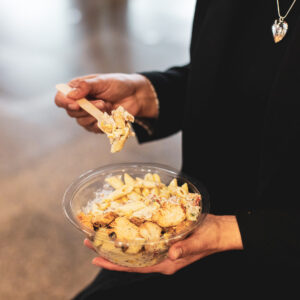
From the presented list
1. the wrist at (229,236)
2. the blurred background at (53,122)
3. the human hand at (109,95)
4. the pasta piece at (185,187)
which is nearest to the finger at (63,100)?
the human hand at (109,95)

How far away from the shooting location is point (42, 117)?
96.7 inches

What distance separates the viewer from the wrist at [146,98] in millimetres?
1055

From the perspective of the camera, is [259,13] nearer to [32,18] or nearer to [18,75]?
[18,75]

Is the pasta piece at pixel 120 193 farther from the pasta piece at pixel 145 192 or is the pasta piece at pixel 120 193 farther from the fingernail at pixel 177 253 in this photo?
the fingernail at pixel 177 253

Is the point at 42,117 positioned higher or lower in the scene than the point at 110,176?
lower

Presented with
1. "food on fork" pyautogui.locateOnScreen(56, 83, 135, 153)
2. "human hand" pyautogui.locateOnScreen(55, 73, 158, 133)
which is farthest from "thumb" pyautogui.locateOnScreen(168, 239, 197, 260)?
"human hand" pyautogui.locateOnScreen(55, 73, 158, 133)

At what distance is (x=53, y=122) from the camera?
241cm

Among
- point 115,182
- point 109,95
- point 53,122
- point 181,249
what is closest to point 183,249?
point 181,249

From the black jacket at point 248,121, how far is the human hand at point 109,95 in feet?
0.14

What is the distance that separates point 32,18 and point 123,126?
12.9ft

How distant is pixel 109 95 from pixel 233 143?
352 millimetres

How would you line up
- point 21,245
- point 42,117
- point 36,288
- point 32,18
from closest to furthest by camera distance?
point 36,288 → point 21,245 → point 42,117 → point 32,18

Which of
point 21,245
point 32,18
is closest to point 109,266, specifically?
point 21,245

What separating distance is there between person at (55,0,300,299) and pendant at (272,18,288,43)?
0.01 metres
